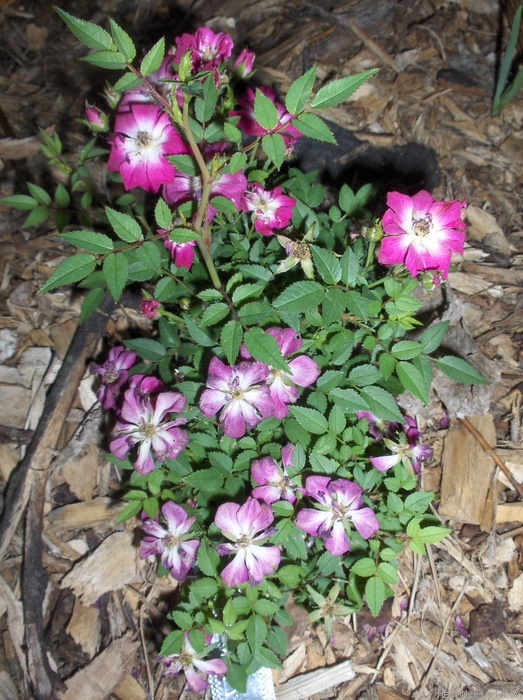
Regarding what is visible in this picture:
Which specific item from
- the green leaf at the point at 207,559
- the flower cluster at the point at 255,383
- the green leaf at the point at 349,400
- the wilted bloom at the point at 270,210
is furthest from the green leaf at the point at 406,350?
the green leaf at the point at 207,559

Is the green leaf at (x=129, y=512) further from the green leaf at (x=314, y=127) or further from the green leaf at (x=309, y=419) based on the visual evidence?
the green leaf at (x=314, y=127)

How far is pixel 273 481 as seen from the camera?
5.27 feet

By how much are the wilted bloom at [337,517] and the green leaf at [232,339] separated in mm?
493

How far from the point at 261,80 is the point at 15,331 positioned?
166 cm

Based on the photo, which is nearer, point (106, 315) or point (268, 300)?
point (268, 300)

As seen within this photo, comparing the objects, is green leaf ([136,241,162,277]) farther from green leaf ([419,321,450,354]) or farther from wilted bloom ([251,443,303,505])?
green leaf ([419,321,450,354])

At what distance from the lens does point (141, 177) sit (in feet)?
4.97

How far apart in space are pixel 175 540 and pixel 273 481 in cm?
32

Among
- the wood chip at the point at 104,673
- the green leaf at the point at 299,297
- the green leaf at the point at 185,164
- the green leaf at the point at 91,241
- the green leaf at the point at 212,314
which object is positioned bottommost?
the wood chip at the point at 104,673

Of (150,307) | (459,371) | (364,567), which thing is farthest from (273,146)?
(364,567)

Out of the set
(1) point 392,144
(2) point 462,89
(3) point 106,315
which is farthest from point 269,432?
(2) point 462,89

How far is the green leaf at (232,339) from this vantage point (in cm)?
125

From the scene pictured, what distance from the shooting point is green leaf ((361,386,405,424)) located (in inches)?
59.8

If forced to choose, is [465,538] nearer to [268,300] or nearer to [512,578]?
[512,578]
